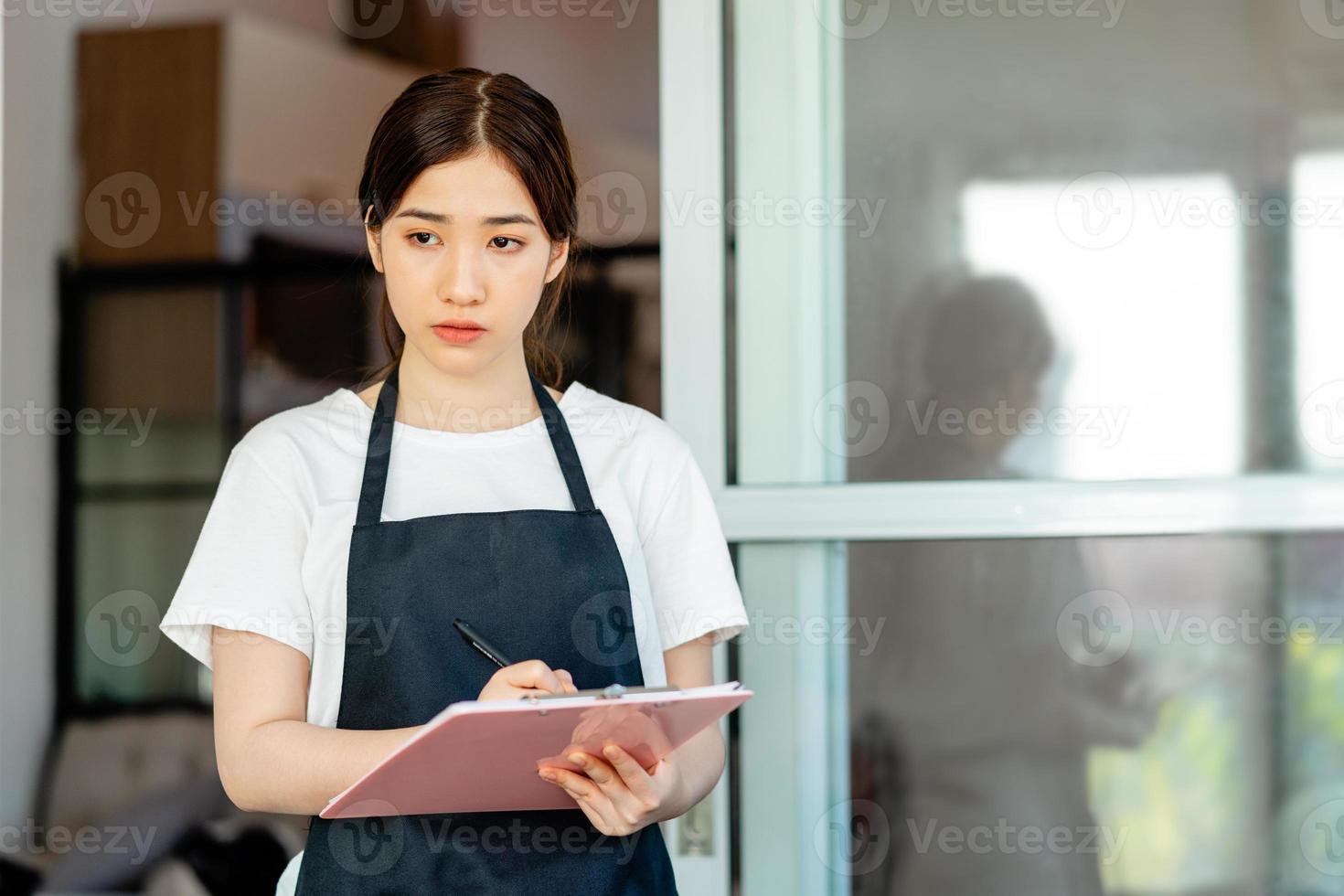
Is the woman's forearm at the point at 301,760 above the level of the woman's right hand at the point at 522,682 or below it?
below

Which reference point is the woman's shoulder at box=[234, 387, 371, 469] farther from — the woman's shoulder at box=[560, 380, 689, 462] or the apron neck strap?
the woman's shoulder at box=[560, 380, 689, 462]

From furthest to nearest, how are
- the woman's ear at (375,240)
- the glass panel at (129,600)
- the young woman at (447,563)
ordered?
the glass panel at (129,600) → the woman's ear at (375,240) → the young woman at (447,563)

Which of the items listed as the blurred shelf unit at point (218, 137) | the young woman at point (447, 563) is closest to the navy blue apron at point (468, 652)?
the young woman at point (447, 563)

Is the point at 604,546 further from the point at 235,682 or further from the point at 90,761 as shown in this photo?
the point at 90,761

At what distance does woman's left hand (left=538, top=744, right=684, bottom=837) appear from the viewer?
1.06 meters

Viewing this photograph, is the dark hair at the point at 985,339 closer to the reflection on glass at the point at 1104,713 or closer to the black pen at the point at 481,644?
the reflection on glass at the point at 1104,713

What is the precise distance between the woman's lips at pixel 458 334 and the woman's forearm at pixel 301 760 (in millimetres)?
343

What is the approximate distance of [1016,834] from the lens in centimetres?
166

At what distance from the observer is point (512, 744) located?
38.6 inches

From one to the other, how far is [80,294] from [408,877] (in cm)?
167

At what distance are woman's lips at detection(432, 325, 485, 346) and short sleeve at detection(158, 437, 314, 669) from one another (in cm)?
19

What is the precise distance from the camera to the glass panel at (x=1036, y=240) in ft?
5.41

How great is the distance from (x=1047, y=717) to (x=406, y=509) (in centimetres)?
89

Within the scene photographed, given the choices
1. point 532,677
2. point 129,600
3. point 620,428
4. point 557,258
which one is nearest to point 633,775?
point 532,677
